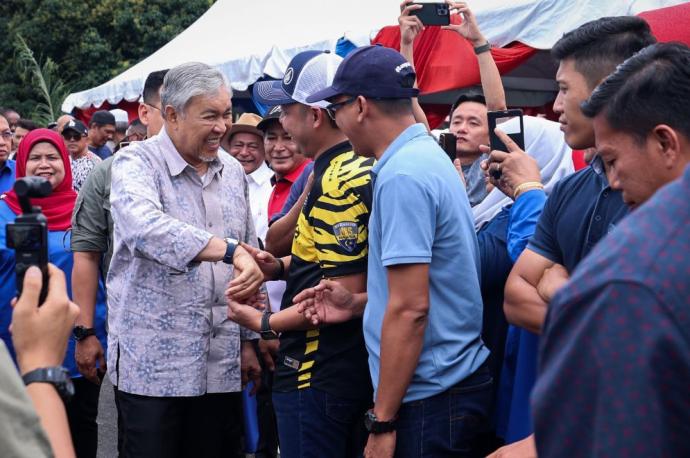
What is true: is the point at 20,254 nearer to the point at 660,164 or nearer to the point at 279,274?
the point at 660,164

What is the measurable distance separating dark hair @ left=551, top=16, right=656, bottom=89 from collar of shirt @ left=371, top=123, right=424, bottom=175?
0.52 metres

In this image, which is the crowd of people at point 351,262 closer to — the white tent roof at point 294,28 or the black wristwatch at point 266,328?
the black wristwatch at point 266,328

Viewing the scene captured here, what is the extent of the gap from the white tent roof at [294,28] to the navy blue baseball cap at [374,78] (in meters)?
3.33

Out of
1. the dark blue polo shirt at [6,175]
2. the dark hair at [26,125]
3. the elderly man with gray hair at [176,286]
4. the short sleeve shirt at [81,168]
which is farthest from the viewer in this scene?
the dark hair at [26,125]

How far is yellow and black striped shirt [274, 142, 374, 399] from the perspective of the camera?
2.71m

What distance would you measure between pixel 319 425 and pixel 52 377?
132cm

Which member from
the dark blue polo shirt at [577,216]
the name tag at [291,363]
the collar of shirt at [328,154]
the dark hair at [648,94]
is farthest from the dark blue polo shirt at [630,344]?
the collar of shirt at [328,154]

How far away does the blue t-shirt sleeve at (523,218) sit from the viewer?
2.64 m

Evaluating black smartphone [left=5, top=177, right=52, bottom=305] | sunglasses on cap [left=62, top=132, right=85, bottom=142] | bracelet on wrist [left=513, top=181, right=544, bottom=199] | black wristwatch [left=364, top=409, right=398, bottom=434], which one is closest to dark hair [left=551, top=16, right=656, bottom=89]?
bracelet on wrist [left=513, top=181, right=544, bottom=199]

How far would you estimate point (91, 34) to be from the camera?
25.2 m

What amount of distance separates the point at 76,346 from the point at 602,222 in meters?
2.56

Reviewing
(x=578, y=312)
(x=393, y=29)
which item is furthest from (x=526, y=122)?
(x=393, y=29)

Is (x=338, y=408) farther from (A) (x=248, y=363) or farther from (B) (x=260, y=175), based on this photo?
(B) (x=260, y=175)

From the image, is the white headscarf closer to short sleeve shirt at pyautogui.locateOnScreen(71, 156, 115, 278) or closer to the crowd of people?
the crowd of people
